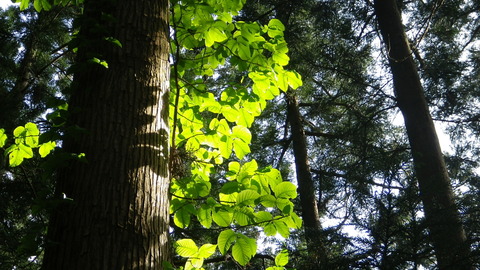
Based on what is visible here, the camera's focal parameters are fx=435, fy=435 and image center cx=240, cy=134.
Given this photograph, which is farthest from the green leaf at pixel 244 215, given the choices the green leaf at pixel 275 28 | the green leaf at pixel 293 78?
the green leaf at pixel 275 28

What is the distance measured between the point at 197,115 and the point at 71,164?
1171mm

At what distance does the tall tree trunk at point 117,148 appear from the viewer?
4.78ft

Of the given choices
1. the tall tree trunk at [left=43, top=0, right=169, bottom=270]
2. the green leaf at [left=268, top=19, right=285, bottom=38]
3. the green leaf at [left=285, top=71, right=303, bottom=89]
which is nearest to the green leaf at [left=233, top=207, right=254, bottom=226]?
the tall tree trunk at [left=43, top=0, right=169, bottom=270]

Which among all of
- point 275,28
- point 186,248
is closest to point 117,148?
point 186,248

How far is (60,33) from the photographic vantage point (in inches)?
328

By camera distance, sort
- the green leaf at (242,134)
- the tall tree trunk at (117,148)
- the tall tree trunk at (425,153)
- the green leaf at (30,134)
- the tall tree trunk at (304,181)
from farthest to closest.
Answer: the tall tree trunk at (304,181) → the tall tree trunk at (425,153) → the green leaf at (242,134) → the green leaf at (30,134) → the tall tree trunk at (117,148)

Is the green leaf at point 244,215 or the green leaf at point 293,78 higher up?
the green leaf at point 293,78

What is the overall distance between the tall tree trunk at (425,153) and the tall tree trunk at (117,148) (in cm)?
277

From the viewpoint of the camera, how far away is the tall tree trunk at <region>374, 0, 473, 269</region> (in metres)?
3.61

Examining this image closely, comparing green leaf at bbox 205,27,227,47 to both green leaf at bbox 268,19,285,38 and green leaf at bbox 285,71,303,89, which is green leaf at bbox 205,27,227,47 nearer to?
green leaf at bbox 268,19,285,38

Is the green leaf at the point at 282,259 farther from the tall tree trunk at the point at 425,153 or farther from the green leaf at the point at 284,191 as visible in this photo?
the tall tree trunk at the point at 425,153

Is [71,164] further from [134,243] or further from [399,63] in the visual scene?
[399,63]

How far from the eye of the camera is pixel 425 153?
5.79 m

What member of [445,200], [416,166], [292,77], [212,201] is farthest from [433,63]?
[212,201]
